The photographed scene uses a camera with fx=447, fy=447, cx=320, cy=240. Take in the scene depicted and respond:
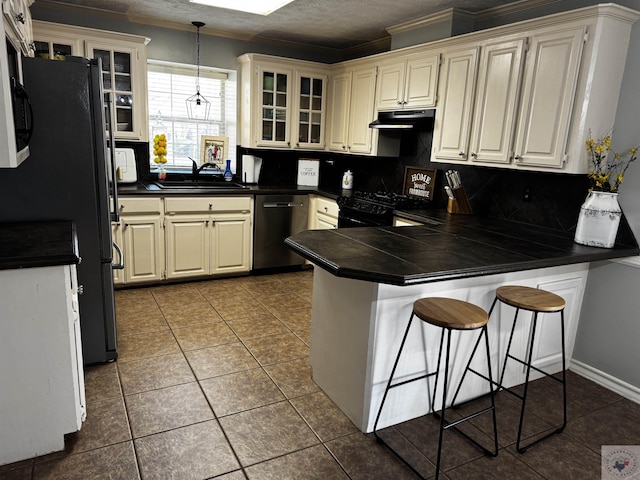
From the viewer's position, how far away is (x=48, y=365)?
1.91 metres

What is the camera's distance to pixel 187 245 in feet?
13.8

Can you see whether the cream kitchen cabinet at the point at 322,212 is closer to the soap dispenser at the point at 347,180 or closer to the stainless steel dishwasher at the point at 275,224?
the stainless steel dishwasher at the point at 275,224

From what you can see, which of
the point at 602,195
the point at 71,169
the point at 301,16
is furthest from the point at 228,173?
the point at 602,195

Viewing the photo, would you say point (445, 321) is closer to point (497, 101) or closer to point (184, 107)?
point (497, 101)

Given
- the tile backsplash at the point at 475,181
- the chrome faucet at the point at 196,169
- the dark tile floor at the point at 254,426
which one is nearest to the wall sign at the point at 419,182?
the tile backsplash at the point at 475,181

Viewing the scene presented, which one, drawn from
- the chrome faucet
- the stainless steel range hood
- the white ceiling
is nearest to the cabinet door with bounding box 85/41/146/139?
the white ceiling

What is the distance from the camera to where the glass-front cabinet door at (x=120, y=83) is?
3901mm

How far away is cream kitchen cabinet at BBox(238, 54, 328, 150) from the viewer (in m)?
4.55

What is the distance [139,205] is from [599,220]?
3.45 m

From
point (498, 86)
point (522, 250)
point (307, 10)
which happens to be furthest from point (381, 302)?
point (307, 10)

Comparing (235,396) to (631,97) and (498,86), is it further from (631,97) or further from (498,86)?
(631,97)

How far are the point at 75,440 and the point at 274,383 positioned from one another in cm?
103

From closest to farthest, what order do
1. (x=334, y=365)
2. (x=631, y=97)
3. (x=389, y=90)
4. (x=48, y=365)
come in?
(x=48, y=365), (x=334, y=365), (x=631, y=97), (x=389, y=90)

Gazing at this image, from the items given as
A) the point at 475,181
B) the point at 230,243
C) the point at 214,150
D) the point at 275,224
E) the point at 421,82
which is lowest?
the point at 230,243
